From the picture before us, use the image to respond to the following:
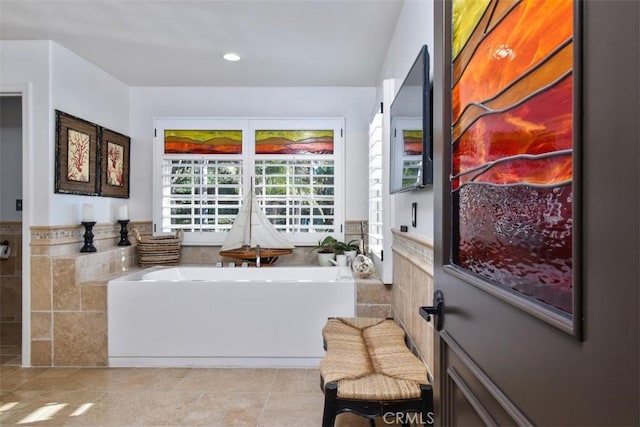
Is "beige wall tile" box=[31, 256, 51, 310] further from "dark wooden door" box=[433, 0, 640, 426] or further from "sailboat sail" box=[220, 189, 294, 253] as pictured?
"dark wooden door" box=[433, 0, 640, 426]

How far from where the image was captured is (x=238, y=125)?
12.6 feet

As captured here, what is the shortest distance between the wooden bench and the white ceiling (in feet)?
6.35

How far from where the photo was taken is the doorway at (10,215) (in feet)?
12.4

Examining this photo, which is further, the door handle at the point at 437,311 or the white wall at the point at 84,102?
the white wall at the point at 84,102

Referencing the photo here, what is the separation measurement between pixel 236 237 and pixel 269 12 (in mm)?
1930

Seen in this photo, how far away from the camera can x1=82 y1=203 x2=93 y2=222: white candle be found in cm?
309

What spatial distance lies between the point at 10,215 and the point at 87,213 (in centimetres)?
138

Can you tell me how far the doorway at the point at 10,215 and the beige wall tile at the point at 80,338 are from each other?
1214 millimetres

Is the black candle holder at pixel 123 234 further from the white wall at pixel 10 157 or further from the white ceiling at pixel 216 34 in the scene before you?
the white ceiling at pixel 216 34

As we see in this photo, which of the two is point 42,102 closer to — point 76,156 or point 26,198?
point 76,156

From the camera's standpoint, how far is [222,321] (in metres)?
2.89

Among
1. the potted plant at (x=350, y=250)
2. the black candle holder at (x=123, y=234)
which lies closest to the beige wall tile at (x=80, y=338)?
the black candle holder at (x=123, y=234)

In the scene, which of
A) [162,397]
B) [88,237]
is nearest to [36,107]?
[88,237]

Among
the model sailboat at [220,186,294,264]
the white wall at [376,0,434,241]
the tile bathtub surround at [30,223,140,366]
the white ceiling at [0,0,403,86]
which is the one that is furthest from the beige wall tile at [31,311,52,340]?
the white wall at [376,0,434,241]
